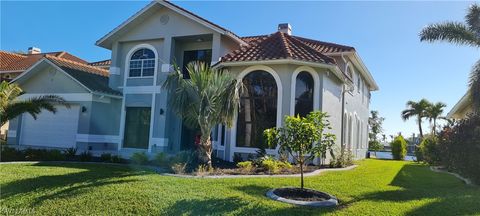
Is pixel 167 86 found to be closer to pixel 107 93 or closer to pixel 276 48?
pixel 276 48

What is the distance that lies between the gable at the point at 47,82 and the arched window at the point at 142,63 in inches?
121

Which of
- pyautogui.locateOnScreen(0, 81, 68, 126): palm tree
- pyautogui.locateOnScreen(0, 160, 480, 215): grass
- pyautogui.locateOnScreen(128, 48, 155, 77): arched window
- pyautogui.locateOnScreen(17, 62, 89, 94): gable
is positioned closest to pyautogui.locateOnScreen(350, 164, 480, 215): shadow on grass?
pyautogui.locateOnScreen(0, 160, 480, 215): grass

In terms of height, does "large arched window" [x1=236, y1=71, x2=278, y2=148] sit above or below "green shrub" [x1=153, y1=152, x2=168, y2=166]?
above

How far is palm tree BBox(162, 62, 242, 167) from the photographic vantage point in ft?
40.6

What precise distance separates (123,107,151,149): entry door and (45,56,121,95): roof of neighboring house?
59.8 inches

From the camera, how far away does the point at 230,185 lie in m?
10.1

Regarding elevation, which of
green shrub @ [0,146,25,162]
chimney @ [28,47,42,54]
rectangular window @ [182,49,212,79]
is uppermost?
chimney @ [28,47,42,54]

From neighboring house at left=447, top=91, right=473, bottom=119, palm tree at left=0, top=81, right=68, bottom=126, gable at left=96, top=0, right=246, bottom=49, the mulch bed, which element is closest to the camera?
the mulch bed

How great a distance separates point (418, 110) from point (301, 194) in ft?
153

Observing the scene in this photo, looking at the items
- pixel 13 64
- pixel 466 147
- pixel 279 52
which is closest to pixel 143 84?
pixel 279 52

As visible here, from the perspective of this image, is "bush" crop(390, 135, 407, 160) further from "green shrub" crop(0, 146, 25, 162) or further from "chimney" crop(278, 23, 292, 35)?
"green shrub" crop(0, 146, 25, 162)

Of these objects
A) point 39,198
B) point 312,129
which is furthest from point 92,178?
point 312,129

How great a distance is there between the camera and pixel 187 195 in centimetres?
889

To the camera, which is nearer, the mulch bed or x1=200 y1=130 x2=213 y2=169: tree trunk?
the mulch bed
